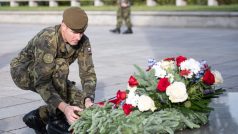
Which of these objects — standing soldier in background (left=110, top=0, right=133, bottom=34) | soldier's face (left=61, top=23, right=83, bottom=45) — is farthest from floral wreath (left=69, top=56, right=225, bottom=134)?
standing soldier in background (left=110, top=0, right=133, bottom=34)

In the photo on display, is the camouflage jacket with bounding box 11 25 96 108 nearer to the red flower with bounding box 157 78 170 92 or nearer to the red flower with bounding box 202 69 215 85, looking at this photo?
the red flower with bounding box 157 78 170 92

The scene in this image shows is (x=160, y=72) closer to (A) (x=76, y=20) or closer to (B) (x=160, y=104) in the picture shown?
(B) (x=160, y=104)

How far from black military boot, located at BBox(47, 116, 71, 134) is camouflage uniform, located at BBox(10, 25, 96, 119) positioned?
0.27 ft

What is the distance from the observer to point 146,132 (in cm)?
339

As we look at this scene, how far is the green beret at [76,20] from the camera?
4.18 metres

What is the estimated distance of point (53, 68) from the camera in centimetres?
442

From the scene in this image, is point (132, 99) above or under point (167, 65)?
under

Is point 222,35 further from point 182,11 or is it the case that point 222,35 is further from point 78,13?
point 78,13

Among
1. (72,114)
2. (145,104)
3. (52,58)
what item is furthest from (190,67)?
(52,58)

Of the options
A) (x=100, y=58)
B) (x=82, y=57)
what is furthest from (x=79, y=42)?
(x=100, y=58)

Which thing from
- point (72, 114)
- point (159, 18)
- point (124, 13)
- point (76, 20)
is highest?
point (76, 20)

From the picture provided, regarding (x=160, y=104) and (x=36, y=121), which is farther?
(x=36, y=121)

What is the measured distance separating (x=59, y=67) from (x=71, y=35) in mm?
407

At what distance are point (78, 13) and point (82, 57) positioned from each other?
526 mm
